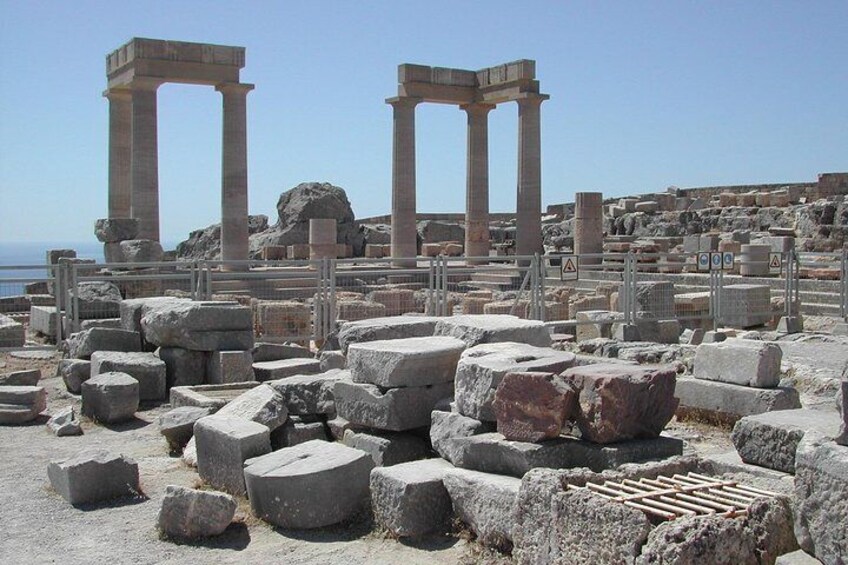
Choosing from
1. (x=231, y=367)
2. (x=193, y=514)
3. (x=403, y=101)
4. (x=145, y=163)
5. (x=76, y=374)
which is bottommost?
(x=193, y=514)

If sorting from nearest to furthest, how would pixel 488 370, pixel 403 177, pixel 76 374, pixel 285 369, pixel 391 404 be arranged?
1. pixel 488 370
2. pixel 391 404
3. pixel 285 369
4. pixel 76 374
5. pixel 403 177

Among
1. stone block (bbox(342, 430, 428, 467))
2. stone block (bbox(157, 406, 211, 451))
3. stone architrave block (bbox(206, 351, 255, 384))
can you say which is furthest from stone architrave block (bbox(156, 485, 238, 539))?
stone architrave block (bbox(206, 351, 255, 384))

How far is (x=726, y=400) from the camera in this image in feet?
31.8

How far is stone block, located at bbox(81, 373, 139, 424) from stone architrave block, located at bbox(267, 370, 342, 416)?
2.40 m

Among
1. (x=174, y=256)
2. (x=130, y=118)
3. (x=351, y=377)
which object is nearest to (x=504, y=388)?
(x=351, y=377)

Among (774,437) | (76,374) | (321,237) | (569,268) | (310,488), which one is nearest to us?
(774,437)

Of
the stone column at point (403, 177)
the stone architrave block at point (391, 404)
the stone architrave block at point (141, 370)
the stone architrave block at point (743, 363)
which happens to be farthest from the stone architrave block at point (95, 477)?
the stone column at point (403, 177)

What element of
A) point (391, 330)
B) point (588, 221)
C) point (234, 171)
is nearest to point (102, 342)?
point (391, 330)

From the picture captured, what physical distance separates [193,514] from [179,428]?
2824 millimetres

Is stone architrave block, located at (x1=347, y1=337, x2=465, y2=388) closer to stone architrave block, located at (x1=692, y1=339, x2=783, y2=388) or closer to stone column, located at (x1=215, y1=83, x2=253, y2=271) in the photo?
stone architrave block, located at (x1=692, y1=339, x2=783, y2=388)

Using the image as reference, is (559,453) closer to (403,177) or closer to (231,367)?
(231,367)

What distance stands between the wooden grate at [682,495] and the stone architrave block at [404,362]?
8.88ft

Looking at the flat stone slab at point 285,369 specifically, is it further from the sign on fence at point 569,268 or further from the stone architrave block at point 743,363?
the sign on fence at point 569,268

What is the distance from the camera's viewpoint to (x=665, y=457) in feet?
23.1
